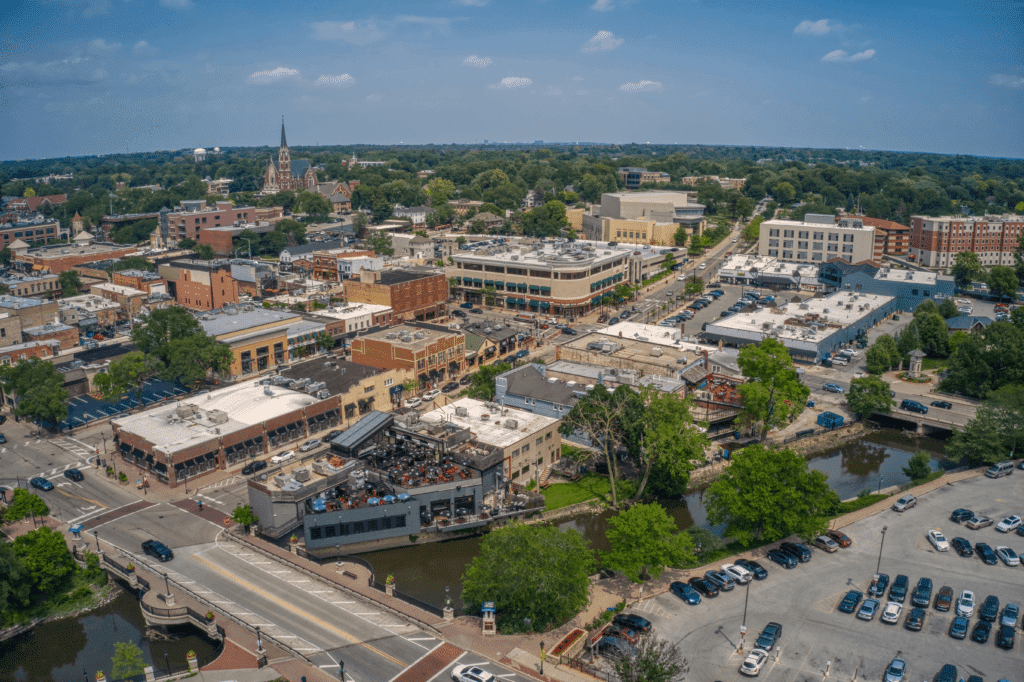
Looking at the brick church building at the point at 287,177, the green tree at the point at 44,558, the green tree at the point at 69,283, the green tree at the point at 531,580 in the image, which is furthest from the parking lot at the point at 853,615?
the brick church building at the point at 287,177

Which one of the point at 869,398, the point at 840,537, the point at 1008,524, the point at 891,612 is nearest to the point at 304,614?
the point at 891,612

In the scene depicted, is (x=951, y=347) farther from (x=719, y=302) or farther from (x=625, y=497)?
(x=625, y=497)

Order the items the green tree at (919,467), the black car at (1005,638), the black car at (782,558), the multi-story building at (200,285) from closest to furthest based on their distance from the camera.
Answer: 1. the black car at (1005,638)
2. the black car at (782,558)
3. the green tree at (919,467)
4. the multi-story building at (200,285)

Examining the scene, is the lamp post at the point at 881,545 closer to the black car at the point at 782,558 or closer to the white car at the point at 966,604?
the white car at the point at 966,604

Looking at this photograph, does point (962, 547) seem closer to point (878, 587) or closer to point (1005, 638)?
point (878, 587)

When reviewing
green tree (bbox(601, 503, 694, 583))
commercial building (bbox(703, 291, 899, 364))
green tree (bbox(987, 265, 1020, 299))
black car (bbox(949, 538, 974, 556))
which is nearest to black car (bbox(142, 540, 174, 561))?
green tree (bbox(601, 503, 694, 583))

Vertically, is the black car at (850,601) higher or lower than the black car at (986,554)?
lower
